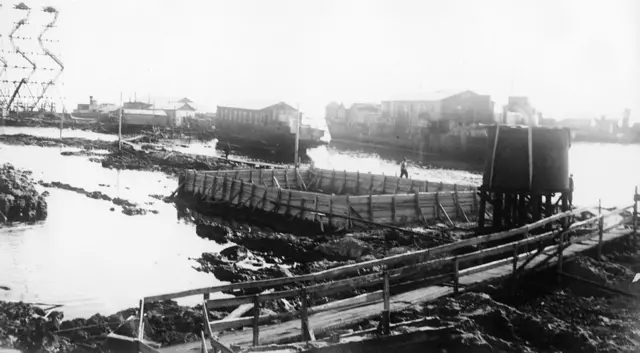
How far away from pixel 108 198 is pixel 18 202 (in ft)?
26.7

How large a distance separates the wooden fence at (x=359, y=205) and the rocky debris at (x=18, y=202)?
9.34m

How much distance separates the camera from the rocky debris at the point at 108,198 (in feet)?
82.5

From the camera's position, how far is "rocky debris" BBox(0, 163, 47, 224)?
19828 mm

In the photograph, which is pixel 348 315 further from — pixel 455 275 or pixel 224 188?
pixel 224 188

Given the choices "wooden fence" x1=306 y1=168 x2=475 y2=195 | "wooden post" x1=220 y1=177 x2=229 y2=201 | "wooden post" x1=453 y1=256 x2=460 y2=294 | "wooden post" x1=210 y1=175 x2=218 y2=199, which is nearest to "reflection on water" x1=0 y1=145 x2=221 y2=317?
"wooden post" x1=210 y1=175 x2=218 y2=199

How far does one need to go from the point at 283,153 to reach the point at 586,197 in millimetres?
38636

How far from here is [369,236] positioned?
19875 millimetres

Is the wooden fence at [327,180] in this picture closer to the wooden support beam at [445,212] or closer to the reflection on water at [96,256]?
the wooden support beam at [445,212]

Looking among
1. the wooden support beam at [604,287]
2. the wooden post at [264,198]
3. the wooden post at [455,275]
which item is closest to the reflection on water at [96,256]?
the wooden post at [264,198]

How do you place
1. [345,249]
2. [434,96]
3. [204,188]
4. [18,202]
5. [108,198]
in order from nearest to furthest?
[345,249]
[18,202]
[108,198]
[204,188]
[434,96]

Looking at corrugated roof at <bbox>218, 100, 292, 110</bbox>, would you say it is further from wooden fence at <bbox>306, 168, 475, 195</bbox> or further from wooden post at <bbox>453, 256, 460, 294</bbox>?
wooden post at <bbox>453, 256, 460, 294</bbox>

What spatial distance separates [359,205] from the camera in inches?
867

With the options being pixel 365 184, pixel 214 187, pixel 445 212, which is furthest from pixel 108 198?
pixel 445 212

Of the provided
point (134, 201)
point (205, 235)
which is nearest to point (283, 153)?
point (134, 201)
